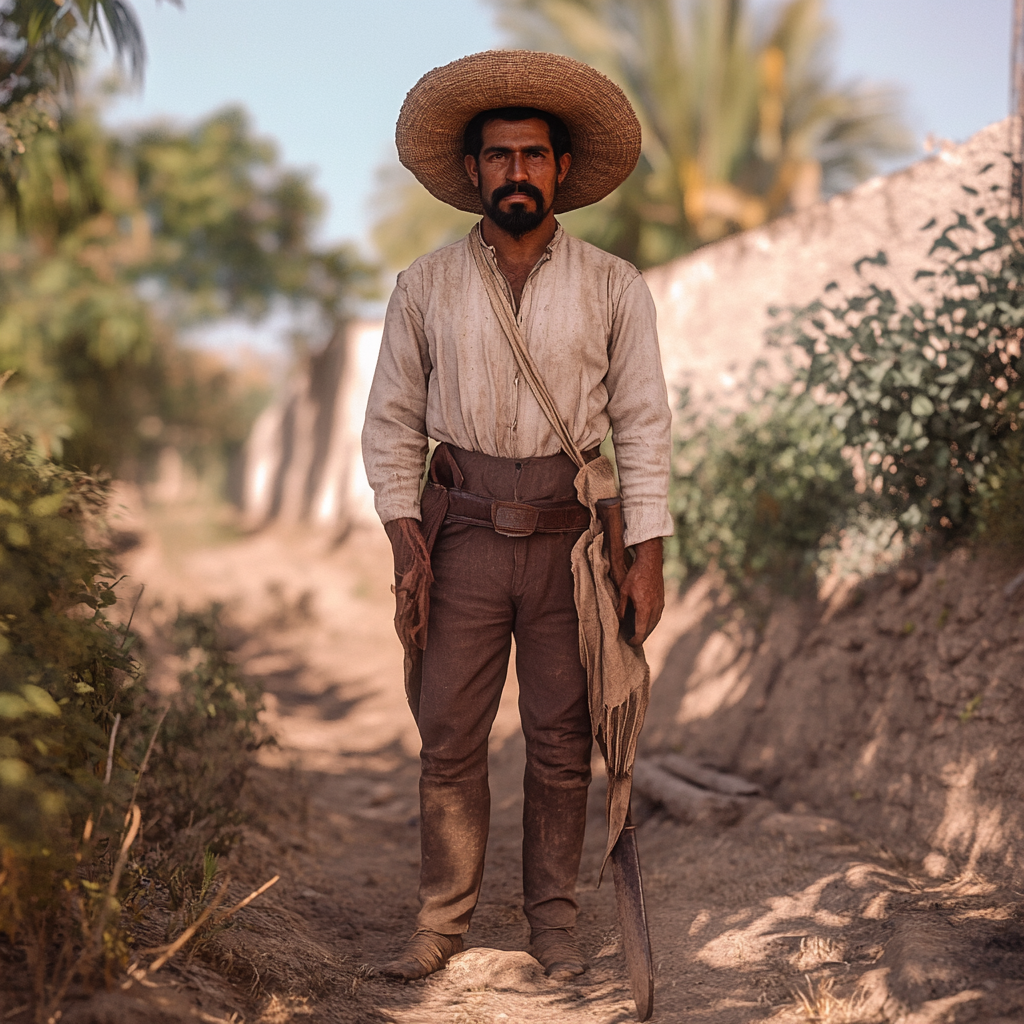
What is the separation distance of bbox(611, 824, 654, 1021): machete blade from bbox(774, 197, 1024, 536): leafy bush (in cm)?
193

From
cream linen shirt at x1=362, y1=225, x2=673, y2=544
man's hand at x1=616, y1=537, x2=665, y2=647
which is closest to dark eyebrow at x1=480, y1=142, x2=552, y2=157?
cream linen shirt at x1=362, y1=225, x2=673, y2=544

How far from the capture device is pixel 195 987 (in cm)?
214

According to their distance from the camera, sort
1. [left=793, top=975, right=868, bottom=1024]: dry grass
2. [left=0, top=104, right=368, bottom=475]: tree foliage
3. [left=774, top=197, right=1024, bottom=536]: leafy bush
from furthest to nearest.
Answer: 1. [left=0, top=104, right=368, bottom=475]: tree foliage
2. [left=774, top=197, right=1024, bottom=536]: leafy bush
3. [left=793, top=975, right=868, bottom=1024]: dry grass

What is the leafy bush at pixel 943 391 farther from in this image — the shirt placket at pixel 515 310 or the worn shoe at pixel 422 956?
the worn shoe at pixel 422 956

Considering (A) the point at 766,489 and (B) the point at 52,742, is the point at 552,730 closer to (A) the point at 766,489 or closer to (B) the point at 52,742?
(B) the point at 52,742

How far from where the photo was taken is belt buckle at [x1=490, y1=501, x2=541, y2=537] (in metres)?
2.68

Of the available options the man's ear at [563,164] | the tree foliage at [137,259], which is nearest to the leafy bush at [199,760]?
the man's ear at [563,164]

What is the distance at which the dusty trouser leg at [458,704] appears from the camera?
2734 millimetres

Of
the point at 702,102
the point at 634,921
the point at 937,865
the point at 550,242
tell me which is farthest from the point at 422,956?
the point at 702,102

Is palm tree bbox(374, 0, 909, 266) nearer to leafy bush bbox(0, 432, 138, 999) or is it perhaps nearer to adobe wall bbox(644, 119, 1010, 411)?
adobe wall bbox(644, 119, 1010, 411)

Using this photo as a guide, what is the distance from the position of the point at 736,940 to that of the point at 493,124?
2.25 m

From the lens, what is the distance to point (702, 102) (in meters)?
12.9

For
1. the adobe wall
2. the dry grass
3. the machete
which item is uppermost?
the adobe wall

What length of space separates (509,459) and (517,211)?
2.08ft
